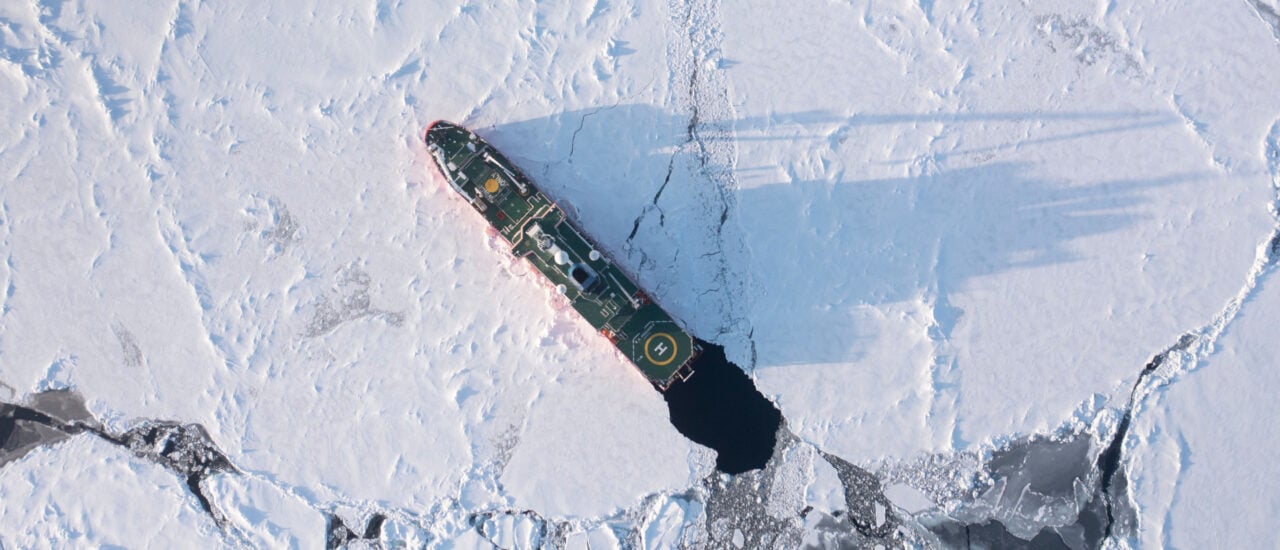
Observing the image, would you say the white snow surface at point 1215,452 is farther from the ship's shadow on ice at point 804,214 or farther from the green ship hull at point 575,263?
the green ship hull at point 575,263

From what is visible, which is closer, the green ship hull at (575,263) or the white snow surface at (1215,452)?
the green ship hull at (575,263)

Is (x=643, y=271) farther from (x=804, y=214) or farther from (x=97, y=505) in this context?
(x=97, y=505)

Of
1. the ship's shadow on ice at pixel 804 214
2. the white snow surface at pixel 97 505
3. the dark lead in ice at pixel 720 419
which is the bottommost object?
the white snow surface at pixel 97 505

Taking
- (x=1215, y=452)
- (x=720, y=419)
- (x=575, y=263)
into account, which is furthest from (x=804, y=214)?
(x=1215, y=452)

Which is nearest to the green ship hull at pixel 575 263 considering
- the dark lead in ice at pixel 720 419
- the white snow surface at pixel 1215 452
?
the dark lead in ice at pixel 720 419

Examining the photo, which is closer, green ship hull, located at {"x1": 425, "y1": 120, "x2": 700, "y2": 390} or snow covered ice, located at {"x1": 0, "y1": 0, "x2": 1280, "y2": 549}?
green ship hull, located at {"x1": 425, "y1": 120, "x2": 700, "y2": 390}

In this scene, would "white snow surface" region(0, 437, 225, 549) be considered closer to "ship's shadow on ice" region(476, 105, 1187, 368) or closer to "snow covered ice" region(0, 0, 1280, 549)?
"snow covered ice" region(0, 0, 1280, 549)

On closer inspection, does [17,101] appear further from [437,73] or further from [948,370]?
[948,370]

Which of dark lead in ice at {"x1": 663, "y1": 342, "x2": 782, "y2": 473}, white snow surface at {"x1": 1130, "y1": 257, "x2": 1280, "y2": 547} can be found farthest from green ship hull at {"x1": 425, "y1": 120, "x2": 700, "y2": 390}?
white snow surface at {"x1": 1130, "y1": 257, "x2": 1280, "y2": 547}
